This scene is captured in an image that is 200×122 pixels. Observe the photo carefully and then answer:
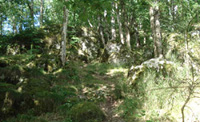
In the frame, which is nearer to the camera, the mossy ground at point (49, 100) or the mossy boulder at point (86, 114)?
the mossy boulder at point (86, 114)

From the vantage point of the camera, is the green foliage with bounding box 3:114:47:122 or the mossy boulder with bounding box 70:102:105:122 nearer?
the green foliage with bounding box 3:114:47:122

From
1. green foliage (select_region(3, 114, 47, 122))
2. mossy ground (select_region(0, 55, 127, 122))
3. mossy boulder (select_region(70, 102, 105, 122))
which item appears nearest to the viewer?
green foliage (select_region(3, 114, 47, 122))

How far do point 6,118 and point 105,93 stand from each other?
12.1ft

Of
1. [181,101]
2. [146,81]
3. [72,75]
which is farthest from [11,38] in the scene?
[181,101]

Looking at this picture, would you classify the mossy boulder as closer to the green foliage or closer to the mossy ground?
the mossy ground

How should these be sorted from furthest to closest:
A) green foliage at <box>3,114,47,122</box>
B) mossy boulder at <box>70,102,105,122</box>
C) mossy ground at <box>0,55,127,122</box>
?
mossy ground at <box>0,55,127,122</box>, mossy boulder at <box>70,102,105,122</box>, green foliage at <box>3,114,47,122</box>

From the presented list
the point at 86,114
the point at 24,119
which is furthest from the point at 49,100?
the point at 86,114

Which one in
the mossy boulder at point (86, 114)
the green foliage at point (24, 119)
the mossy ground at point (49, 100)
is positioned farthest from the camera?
the mossy ground at point (49, 100)

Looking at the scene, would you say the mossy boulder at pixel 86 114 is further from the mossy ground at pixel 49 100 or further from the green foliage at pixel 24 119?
the green foliage at pixel 24 119

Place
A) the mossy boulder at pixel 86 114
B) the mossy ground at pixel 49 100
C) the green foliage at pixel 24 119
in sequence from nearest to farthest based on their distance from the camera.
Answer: the green foliage at pixel 24 119, the mossy boulder at pixel 86 114, the mossy ground at pixel 49 100

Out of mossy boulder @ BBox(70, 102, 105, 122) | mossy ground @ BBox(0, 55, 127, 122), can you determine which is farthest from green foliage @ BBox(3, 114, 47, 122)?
mossy boulder @ BBox(70, 102, 105, 122)

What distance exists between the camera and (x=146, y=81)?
538 centimetres

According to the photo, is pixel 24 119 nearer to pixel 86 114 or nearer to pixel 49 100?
pixel 49 100

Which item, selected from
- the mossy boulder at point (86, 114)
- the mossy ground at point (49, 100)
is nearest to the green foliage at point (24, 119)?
the mossy ground at point (49, 100)
